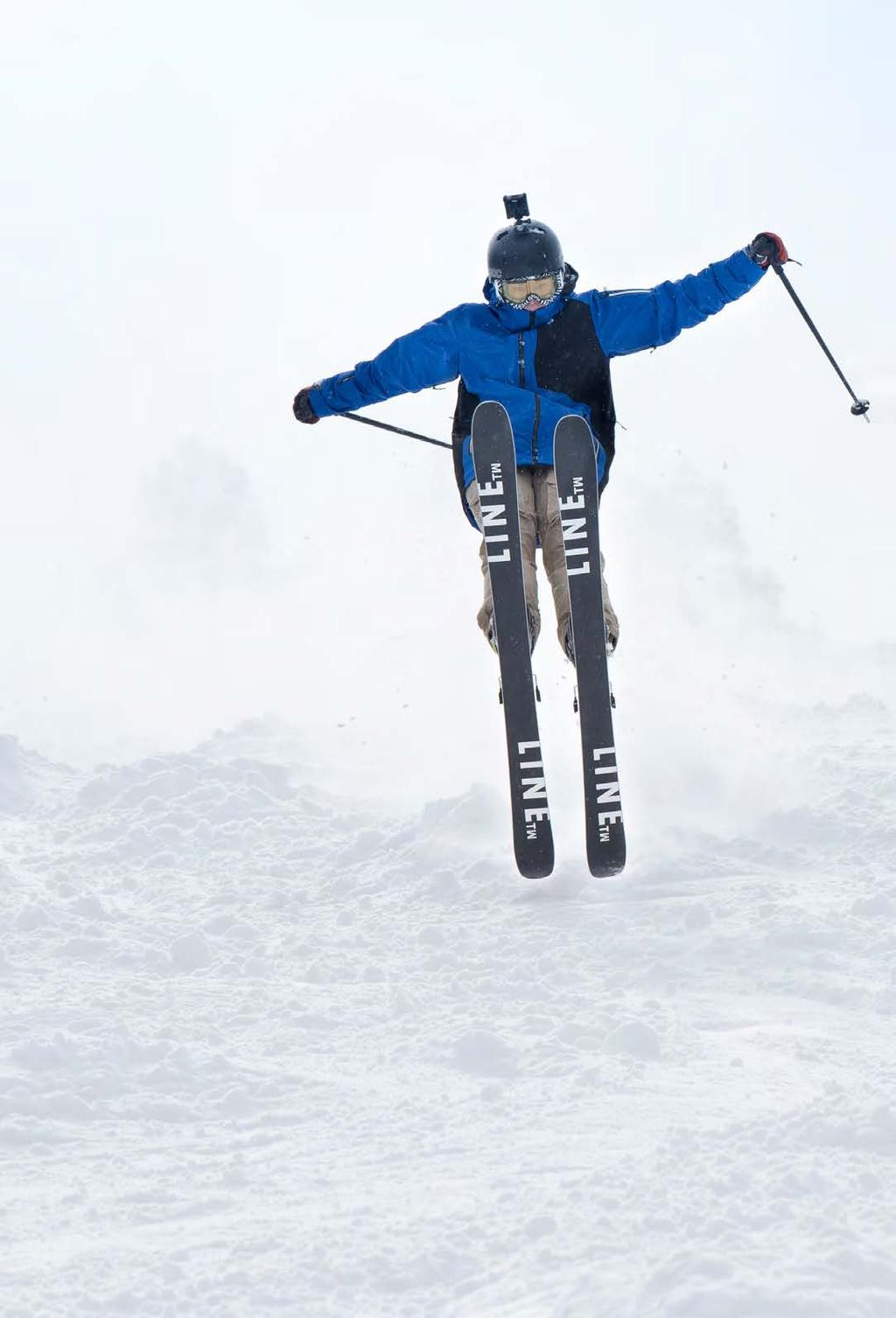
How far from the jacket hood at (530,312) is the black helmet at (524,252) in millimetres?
122

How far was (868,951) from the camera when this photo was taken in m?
5.01

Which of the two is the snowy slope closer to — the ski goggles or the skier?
the skier

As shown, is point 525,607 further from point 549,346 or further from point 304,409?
point 304,409

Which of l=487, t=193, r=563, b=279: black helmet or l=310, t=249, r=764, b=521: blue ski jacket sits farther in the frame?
Result: l=310, t=249, r=764, b=521: blue ski jacket

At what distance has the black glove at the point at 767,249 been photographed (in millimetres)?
6352

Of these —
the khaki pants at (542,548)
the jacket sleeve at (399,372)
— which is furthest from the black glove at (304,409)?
the khaki pants at (542,548)

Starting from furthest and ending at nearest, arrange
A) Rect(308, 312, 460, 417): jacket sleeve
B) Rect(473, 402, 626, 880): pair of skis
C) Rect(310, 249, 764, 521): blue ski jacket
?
Rect(308, 312, 460, 417): jacket sleeve → Rect(310, 249, 764, 521): blue ski jacket → Rect(473, 402, 626, 880): pair of skis

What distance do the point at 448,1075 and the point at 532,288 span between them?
3897mm

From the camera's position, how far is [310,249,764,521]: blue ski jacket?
6.52 meters

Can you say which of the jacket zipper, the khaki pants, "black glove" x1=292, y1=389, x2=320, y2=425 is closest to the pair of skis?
the khaki pants

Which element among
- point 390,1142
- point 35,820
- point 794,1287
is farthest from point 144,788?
point 794,1287

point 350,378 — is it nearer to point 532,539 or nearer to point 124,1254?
point 532,539

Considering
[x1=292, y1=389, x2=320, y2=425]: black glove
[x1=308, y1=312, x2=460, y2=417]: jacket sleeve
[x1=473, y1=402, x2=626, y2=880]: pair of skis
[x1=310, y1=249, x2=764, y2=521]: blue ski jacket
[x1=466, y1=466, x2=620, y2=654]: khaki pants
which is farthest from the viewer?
[x1=292, y1=389, x2=320, y2=425]: black glove

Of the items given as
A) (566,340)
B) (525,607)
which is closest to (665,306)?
(566,340)
